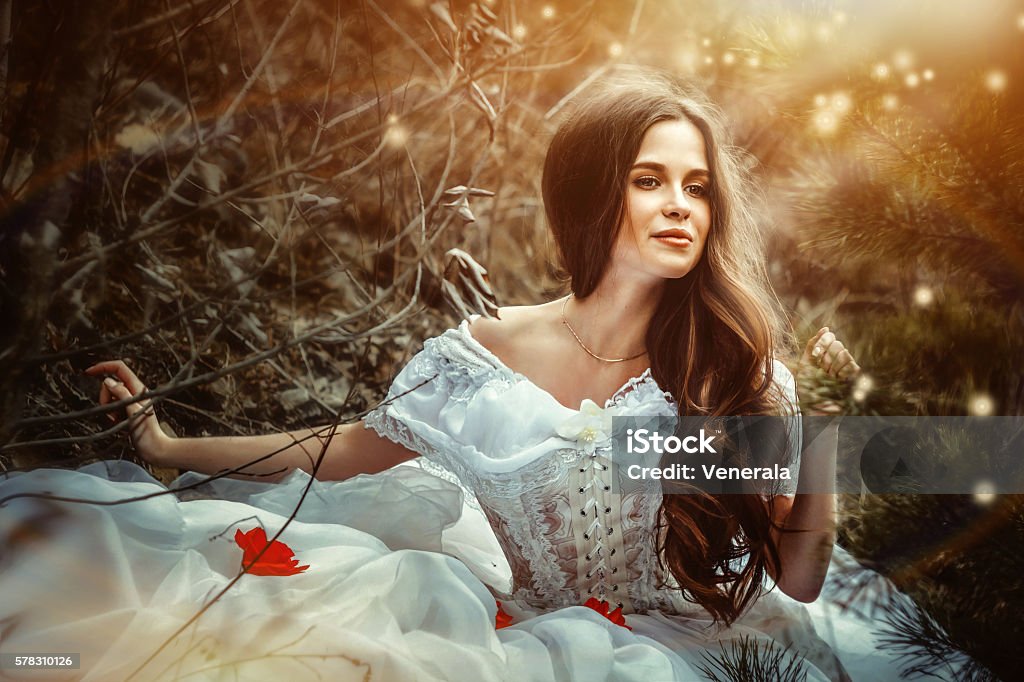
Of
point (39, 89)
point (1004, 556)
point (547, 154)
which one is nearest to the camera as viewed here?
point (1004, 556)

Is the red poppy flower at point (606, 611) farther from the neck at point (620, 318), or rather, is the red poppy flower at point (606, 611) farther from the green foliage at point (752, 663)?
the neck at point (620, 318)

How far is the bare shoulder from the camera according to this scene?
3.41 feet

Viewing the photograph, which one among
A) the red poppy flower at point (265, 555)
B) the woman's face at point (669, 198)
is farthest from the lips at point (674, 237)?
the red poppy flower at point (265, 555)

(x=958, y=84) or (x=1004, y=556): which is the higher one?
(x=958, y=84)

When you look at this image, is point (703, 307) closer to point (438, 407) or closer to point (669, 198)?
point (669, 198)

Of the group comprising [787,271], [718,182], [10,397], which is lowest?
[10,397]

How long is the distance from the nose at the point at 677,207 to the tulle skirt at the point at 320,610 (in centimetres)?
44

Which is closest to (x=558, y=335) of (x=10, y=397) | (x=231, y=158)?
(x=231, y=158)

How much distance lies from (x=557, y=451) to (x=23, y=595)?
22.7 inches

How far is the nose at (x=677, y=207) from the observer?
0.98m

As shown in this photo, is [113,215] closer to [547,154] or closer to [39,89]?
[39,89]

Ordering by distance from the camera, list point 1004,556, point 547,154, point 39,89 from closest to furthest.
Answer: point 1004,556 → point 39,89 → point 547,154

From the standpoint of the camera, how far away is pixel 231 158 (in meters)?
1.08

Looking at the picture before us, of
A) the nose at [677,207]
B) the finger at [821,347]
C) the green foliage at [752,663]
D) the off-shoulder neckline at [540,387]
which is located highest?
the nose at [677,207]
